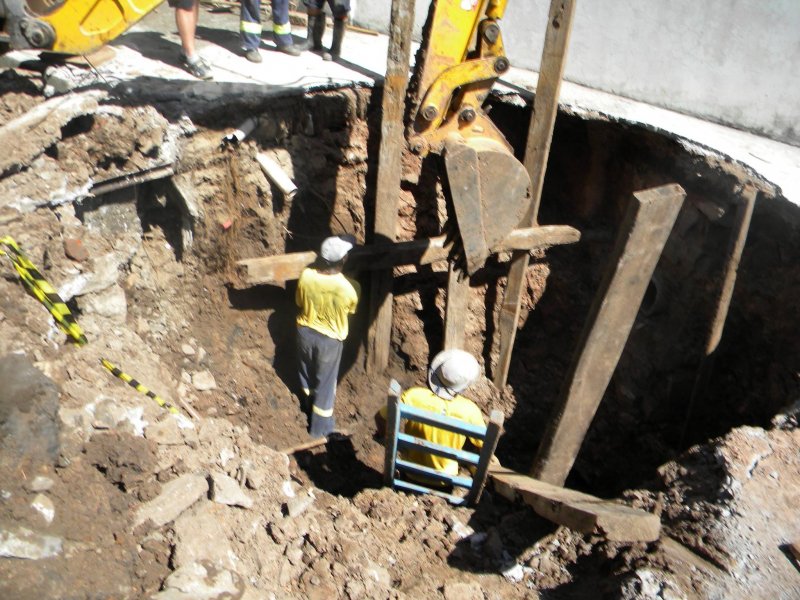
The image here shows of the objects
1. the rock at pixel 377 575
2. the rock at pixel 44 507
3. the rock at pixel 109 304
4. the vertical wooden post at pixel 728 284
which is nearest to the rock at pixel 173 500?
the rock at pixel 44 507

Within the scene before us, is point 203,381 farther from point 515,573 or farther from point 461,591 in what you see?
point 515,573

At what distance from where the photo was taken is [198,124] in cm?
547

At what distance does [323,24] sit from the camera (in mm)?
6766

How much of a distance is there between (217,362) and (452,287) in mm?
2040

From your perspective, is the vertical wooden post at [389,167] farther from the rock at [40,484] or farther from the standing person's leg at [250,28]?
the rock at [40,484]

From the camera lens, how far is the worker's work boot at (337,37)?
21.2 feet

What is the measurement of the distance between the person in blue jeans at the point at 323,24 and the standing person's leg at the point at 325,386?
263 centimetres

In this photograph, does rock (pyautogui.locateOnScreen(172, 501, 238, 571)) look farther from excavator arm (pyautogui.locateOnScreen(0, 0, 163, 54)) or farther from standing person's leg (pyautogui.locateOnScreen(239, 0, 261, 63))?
standing person's leg (pyautogui.locateOnScreen(239, 0, 261, 63))

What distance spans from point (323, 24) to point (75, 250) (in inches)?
125

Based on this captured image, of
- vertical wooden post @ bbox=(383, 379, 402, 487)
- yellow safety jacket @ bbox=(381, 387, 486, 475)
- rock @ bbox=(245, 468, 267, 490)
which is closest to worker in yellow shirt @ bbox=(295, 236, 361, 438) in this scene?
yellow safety jacket @ bbox=(381, 387, 486, 475)

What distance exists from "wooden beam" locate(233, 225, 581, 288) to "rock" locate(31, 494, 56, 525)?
2118 mm

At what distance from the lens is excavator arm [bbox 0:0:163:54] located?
4.84m

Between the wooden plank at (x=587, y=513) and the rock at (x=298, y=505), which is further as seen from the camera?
the rock at (x=298, y=505)

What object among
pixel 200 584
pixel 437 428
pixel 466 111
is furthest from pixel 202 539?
pixel 466 111
